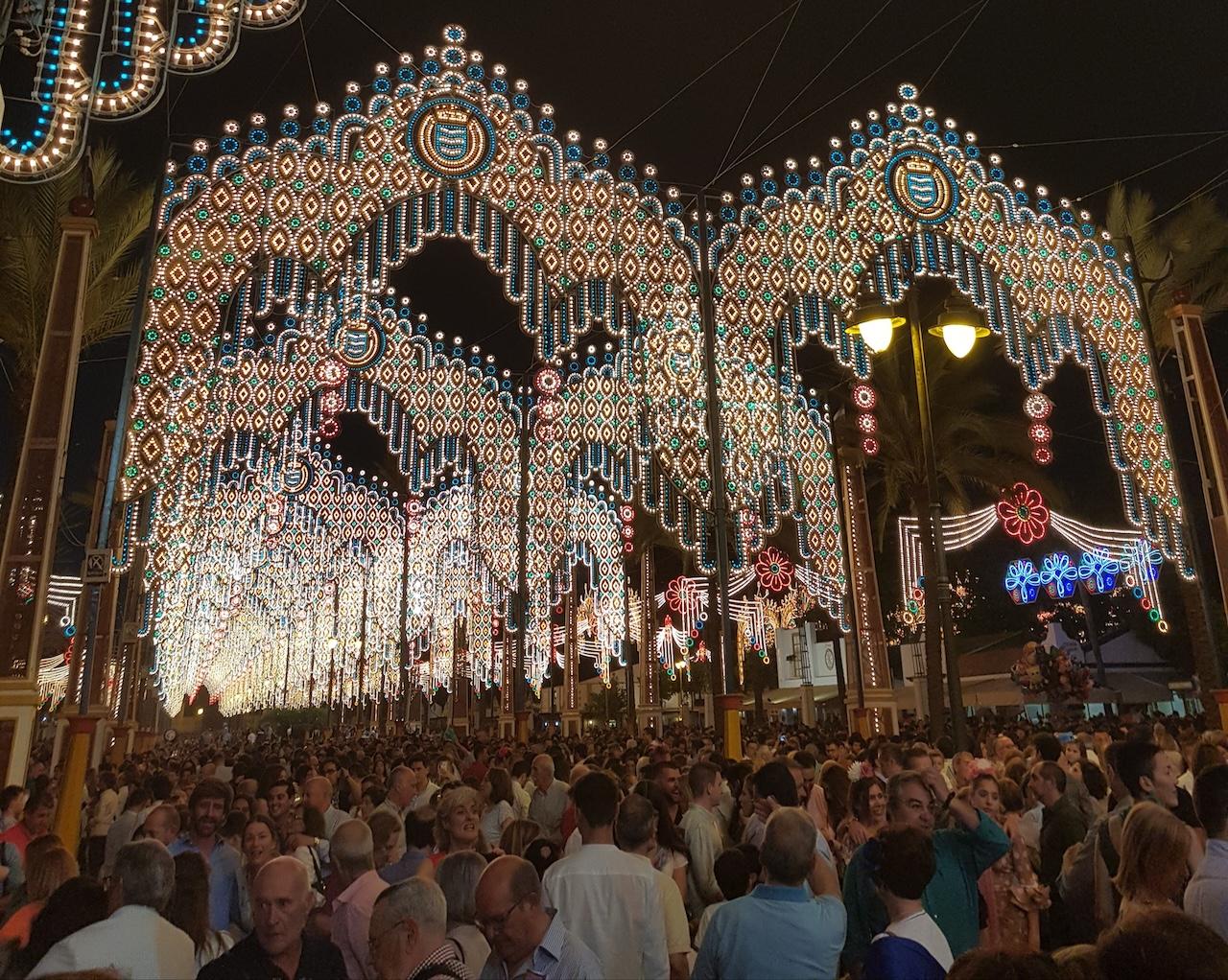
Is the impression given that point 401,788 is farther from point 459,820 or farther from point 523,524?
point 523,524

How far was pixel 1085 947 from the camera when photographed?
7.34ft

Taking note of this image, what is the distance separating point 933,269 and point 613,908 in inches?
644

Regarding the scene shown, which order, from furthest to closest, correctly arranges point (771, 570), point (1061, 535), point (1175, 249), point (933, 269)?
1. point (771, 570)
2. point (1061, 535)
3. point (1175, 249)
4. point (933, 269)

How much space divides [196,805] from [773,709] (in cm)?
5082

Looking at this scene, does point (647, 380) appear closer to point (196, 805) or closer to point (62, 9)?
point (62, 9)

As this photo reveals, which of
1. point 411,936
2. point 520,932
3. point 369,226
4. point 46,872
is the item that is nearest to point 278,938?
point 411,936

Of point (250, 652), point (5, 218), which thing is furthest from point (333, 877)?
point (250, 652)

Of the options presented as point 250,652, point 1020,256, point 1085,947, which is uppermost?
point 1020,256

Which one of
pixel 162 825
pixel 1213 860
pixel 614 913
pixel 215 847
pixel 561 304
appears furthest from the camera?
pixel 561 304

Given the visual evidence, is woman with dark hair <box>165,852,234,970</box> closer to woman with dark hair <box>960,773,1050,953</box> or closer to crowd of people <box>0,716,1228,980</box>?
crowd of people <box>0,716,1228,980</box>

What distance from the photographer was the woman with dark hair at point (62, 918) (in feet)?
11.4

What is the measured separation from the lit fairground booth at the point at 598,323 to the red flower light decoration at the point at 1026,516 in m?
2.47

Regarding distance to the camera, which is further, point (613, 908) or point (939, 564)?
point (939, 564)

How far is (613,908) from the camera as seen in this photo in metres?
4.11
